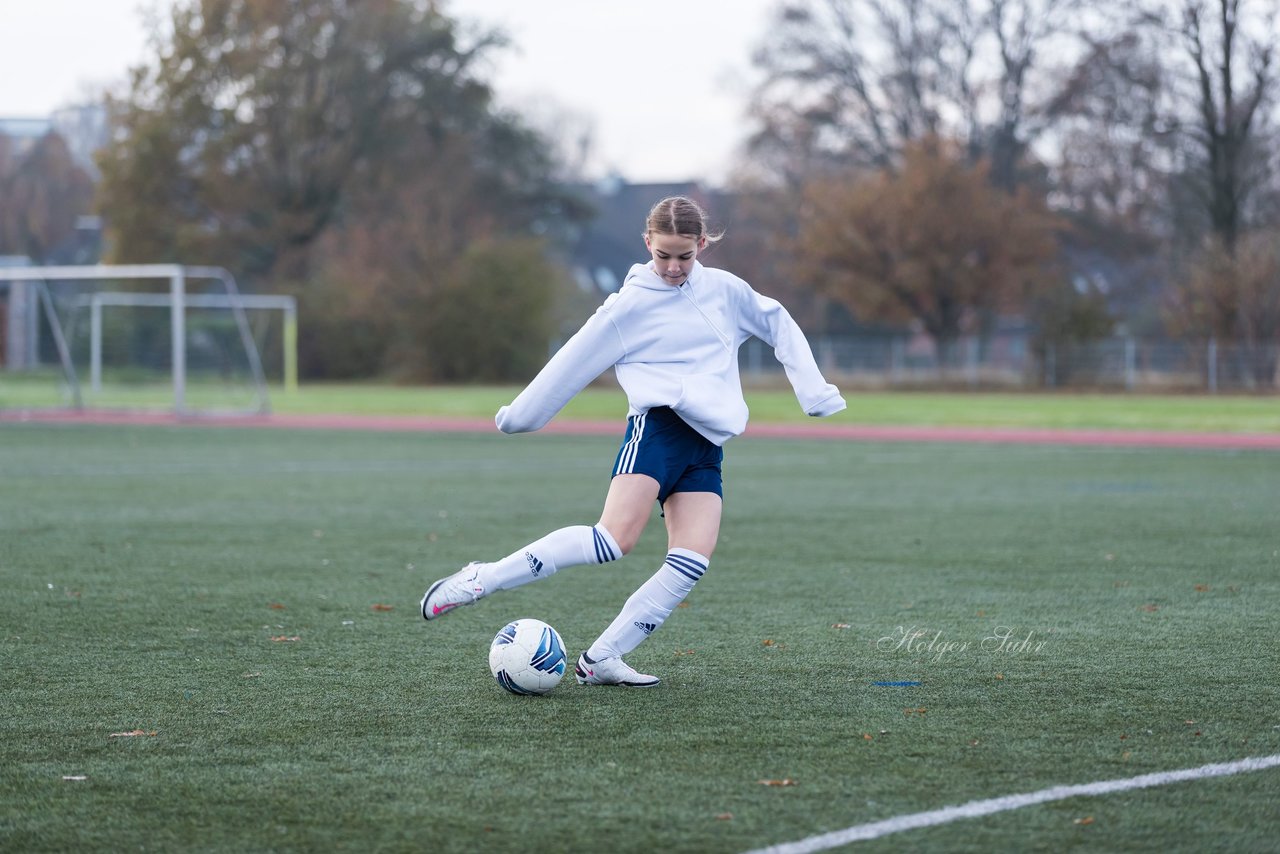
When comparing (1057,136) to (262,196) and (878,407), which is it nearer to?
(878,407)

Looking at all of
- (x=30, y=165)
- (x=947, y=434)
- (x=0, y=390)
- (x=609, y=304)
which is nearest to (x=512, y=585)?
(x=609, y=304)

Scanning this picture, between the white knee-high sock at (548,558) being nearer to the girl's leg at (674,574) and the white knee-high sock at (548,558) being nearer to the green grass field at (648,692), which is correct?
the girl's leg at (674,574)

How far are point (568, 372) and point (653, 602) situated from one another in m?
0.87

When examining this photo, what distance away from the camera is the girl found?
18.5 ft

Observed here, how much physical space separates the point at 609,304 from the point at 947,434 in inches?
744

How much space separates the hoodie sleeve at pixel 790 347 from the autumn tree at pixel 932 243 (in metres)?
38.6

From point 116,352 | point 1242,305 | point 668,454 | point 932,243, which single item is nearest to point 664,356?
point 668,454

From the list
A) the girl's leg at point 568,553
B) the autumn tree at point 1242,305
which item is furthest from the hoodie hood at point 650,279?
the autumn tree at point 1242,305

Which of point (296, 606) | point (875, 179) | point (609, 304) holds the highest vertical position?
point (875, 179)

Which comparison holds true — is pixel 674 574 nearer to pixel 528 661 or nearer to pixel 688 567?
pixel 688 567

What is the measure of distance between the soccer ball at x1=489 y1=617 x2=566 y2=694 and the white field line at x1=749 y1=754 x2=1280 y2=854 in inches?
72.8

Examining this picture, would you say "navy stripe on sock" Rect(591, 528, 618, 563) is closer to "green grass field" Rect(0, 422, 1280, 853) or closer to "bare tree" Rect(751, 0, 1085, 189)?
"green grass field" Rect(0, 422, 1280, 853)

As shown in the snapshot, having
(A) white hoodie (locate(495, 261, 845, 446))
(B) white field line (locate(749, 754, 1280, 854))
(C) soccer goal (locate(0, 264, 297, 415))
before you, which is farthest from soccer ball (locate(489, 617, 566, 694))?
(C) soccer goal (locate(0, 264, 297, 415))

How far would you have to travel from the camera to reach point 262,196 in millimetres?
56562
